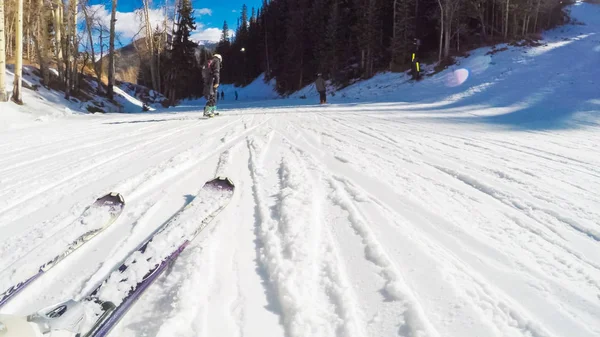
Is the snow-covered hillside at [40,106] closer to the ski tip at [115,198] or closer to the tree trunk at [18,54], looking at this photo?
the tree trunk at [18,54]

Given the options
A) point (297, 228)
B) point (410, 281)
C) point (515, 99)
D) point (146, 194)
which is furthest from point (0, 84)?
point (515, 99)

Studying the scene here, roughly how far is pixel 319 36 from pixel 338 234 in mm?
37374

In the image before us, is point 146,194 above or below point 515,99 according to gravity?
below

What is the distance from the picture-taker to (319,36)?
36.9 metres

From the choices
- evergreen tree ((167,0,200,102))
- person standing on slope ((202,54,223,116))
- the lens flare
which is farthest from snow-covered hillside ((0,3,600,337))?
evergreen tree ((167,0,200,102))

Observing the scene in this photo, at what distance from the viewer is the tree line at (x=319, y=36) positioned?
60.5 feet

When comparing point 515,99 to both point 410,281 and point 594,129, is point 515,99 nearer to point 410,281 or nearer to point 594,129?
point 594,129

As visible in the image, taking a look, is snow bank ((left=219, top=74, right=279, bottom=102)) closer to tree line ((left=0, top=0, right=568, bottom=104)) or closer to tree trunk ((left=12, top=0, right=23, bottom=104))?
tree line ((left=0, top=0, right=568, bottom=104))

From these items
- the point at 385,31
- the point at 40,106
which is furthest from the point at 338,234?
the point at 385,31

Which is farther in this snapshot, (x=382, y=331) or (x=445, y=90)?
(x=445, y=90)

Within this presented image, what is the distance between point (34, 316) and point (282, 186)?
2.17 metres

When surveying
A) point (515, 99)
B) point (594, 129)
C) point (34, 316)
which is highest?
point (515, 99)

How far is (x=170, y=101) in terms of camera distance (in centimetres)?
3066

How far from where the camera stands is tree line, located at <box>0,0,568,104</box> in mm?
18453
